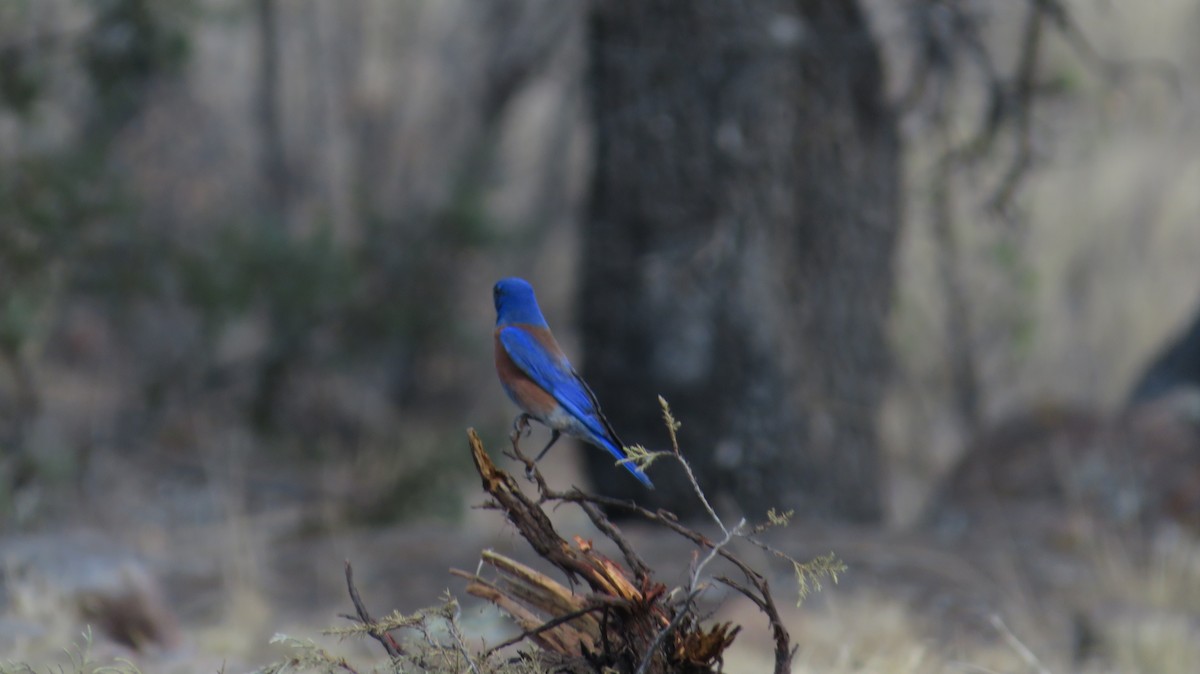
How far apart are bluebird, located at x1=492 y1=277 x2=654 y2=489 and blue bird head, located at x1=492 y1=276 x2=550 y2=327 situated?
46mm

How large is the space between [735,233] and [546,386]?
4.61m

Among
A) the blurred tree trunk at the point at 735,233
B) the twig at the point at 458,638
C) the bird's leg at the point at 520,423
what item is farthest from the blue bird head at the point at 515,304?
the blurred tree trunk at the point at 735,233

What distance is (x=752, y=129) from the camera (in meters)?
7.16

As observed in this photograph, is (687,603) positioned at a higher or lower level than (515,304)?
lower

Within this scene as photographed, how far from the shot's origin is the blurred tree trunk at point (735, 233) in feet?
23.5

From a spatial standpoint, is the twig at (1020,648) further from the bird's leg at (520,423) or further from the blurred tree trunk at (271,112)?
the blurred tree trunk at (271,112)

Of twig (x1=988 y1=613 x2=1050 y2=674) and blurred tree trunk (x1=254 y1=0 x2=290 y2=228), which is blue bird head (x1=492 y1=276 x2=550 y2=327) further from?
blurred tree trunk (x1=254 y1=0 x2=290 y2=228)

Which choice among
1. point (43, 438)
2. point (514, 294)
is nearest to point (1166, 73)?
point (514, 294)

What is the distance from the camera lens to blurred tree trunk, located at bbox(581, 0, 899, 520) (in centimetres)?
716

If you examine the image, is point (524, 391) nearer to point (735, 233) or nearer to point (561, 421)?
point (561, 421)

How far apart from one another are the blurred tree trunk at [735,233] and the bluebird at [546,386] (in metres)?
4.49

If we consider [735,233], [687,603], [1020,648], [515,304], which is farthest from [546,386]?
[735,233]

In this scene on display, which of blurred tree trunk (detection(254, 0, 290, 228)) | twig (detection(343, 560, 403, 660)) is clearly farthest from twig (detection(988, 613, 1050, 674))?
blurred tree trunk (detection(254, 0, 290, 228))

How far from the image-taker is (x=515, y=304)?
112 inches
